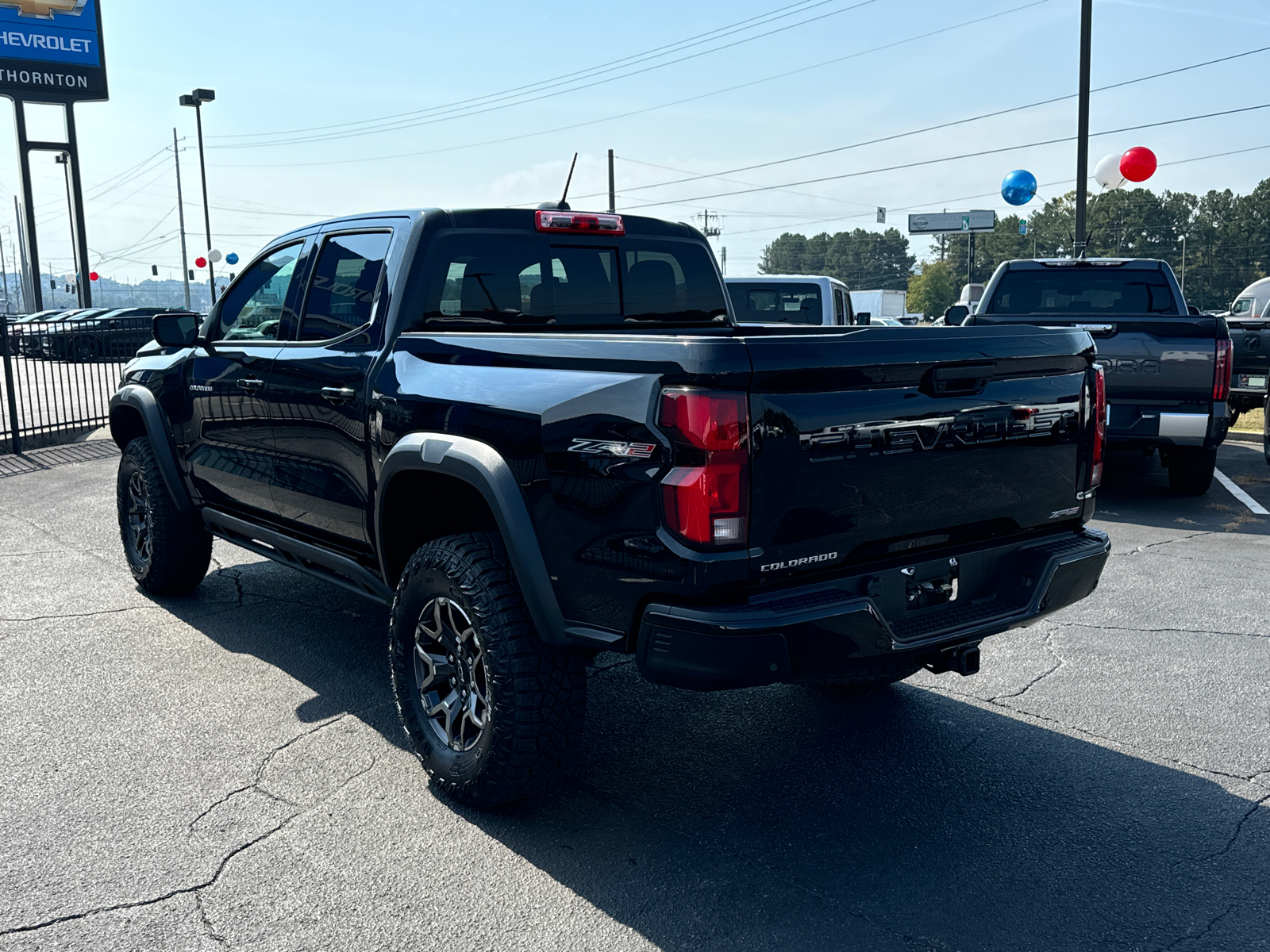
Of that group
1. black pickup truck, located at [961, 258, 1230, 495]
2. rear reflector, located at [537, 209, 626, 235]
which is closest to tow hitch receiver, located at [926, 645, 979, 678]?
rear reflector, located at [537, 209, 626, 235]

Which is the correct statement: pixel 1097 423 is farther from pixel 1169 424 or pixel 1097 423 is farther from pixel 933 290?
pixel 933 290

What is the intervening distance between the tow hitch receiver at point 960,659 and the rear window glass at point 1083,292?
23.8 feet

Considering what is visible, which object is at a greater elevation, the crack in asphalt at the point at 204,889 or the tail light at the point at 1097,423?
the tail light at the point at 1097,423

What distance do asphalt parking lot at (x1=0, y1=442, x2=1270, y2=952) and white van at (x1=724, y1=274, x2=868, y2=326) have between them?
6376mm

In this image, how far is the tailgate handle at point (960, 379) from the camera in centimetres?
305

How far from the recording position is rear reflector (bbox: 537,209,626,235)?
13.9 ft

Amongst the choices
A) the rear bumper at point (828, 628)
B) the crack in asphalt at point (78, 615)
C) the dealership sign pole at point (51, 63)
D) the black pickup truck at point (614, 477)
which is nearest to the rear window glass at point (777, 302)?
the black pickup truck at point (614, 477)

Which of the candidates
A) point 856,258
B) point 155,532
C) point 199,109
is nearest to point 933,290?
point 856,258

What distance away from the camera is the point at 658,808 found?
11.2ft

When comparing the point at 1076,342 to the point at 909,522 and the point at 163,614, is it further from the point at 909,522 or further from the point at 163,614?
the point at 163,614

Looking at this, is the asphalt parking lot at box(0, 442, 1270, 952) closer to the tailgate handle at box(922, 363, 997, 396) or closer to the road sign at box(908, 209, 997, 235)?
the tailgate handle at box(922, 363, 997, 396)

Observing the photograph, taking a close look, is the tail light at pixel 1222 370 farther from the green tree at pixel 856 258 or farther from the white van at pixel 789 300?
the green tree at pixel 856 258

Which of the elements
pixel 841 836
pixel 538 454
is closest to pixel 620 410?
pixel 538 454

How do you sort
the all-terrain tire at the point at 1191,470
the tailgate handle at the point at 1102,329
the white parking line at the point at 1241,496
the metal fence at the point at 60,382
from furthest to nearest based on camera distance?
the metal fence at the point at 60,382, the all-terrain tire at the point at 1191,470, the white parking line at the point at 1241,496, the tailgate handle at the point at 1102,329
